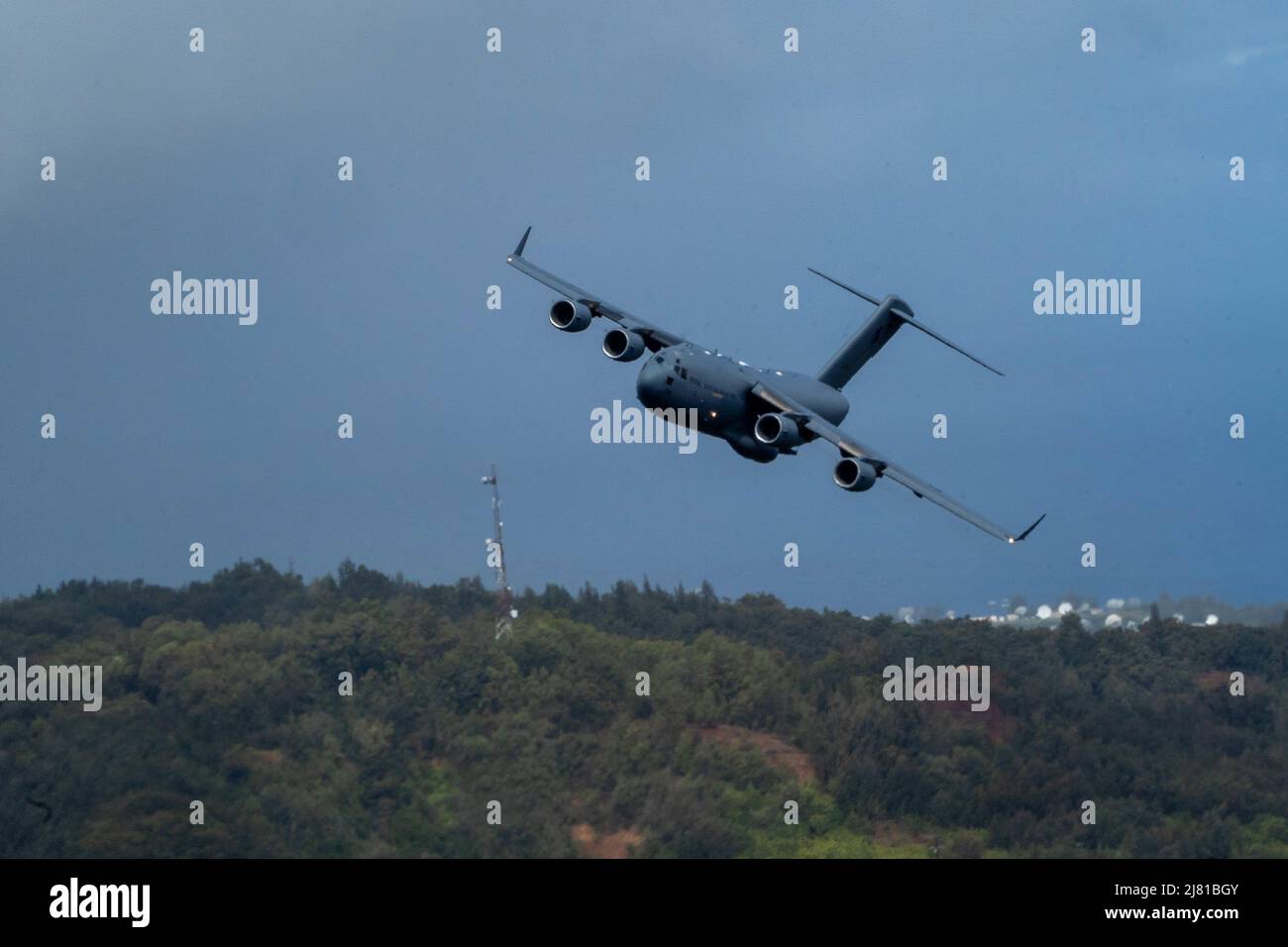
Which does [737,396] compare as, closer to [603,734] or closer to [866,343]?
[866,343]

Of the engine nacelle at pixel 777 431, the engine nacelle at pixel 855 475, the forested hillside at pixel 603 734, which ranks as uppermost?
the engine nacelle at pixel 777 431

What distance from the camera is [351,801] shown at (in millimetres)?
76000

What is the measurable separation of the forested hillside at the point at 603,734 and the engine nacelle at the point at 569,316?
94.7ft

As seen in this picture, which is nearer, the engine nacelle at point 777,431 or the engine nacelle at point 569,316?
the engine nacelle at point 777,431

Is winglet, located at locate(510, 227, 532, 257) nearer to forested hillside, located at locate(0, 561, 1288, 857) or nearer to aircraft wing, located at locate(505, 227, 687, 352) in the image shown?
aircraft wing, located at locate(505, 227, 687, 352)

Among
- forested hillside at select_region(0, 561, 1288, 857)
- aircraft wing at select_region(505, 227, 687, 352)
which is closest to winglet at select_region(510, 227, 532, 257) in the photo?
aircraft wing at select_region(505, 227, 687, 352)

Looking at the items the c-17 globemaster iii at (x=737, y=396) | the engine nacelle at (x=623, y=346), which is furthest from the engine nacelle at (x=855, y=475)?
the engine nacelle at (x=623, y=346)

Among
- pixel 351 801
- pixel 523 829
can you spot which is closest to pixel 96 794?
pixel 351 801

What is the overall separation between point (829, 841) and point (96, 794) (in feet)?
94.3

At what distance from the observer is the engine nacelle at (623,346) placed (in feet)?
160

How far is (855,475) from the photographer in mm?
44688

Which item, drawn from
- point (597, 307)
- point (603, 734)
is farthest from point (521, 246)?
point (603, 734)

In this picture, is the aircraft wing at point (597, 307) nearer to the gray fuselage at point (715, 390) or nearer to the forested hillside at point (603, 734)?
the gray fuselage at point (715, 390)
